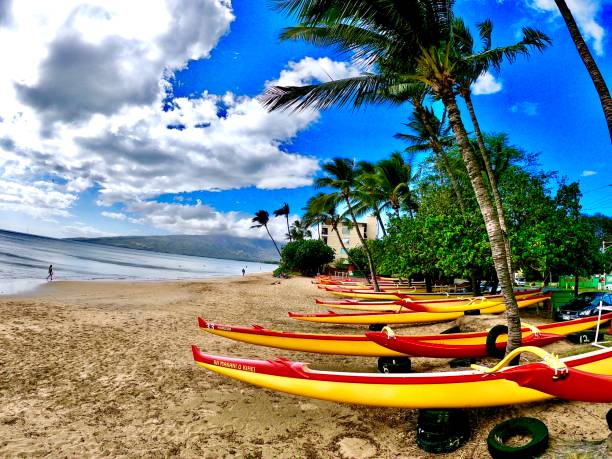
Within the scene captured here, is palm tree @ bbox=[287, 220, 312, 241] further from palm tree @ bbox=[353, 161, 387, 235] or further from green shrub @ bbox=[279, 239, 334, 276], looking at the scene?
palm tree @ bbox=[353, 161, 387, 235]

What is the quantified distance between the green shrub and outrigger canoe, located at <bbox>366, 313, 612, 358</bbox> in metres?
38.6

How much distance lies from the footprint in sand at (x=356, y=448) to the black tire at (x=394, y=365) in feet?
3.87

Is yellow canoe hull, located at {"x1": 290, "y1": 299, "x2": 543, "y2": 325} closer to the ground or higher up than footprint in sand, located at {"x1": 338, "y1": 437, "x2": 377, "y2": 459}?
higher up

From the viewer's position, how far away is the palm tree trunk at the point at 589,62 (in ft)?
18.1

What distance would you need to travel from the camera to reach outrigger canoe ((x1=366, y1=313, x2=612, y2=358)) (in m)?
4.84

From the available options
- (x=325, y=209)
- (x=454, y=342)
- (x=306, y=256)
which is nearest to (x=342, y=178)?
(x=325, y=209)

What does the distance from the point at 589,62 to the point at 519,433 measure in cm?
611

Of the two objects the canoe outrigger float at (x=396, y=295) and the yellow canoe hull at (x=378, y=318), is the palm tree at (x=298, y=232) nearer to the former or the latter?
the canoe outrigger float at (x=396, y=295)

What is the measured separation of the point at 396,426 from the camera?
4.20m

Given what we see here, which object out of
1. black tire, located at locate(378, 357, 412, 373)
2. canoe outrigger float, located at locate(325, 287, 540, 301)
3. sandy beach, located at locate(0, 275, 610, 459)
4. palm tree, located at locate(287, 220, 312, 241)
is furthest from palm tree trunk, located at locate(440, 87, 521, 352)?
palm tree, located at locate(287, 220, 312, 241)

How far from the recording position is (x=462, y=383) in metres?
3.48

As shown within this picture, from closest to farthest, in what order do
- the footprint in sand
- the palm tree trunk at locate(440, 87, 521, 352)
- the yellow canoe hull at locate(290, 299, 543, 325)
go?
the footprint in sand
the palm tree trunk at locate(440, 87, 521, 352)
the yellow canoe hull at locate(290, 299, 543, 325)

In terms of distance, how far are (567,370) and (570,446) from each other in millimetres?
679

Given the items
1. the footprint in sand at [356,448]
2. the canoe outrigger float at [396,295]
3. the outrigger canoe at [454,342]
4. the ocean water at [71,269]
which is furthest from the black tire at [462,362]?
the ocean water at [71,269]
